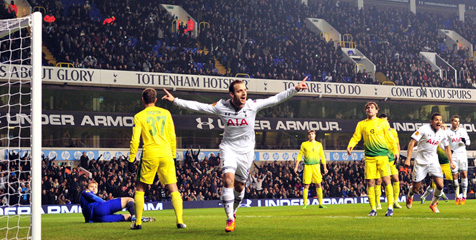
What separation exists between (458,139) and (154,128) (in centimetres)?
1192

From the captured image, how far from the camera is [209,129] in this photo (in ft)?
119

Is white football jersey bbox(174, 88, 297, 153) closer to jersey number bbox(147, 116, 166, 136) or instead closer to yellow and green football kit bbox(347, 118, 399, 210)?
jersey number bbox(147, 116, 166, 136)

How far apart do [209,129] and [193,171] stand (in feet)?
20.1

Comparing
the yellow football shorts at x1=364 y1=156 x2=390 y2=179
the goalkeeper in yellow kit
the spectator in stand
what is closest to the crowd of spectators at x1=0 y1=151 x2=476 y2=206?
the spectator in stand

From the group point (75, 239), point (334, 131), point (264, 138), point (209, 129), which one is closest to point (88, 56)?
point (209, 129)

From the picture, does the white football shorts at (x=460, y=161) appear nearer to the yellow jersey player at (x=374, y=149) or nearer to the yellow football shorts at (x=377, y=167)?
the yellow jersey player at (x=374, y=149)

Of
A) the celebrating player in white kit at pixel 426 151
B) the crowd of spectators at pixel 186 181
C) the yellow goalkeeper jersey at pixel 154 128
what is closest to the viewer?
the yellow goalkeeper jersey at pixel 154 128

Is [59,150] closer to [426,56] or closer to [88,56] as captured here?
[88,56]

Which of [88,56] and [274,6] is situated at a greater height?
[274,6]

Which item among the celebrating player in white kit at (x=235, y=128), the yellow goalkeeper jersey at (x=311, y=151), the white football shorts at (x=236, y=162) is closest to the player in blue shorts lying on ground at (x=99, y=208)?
the white football shorts at (x=236, y=162)

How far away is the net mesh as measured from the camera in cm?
868

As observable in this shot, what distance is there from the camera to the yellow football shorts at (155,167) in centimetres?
944

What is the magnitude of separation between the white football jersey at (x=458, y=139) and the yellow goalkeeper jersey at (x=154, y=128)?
1102cm

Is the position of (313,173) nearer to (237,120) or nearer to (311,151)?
(311,151)
